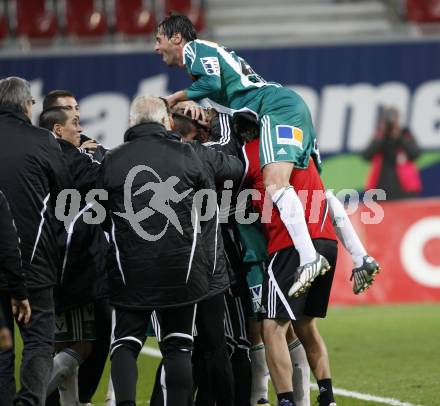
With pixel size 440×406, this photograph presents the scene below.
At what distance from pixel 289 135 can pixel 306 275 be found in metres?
0.92

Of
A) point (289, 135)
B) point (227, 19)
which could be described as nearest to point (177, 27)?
point (289, 135)

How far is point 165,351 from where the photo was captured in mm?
5660

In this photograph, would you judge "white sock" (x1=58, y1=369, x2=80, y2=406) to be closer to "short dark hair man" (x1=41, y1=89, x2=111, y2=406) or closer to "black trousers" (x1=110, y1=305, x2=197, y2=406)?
"short dark hair man" (x1=41, y1=89, x2=111, y2=406)

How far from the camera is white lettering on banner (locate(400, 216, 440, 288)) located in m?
12.9

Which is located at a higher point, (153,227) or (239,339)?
(153,227)

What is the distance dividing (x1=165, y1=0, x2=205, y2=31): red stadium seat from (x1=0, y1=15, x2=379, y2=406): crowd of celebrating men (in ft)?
32.8

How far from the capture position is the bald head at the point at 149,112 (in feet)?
18.8

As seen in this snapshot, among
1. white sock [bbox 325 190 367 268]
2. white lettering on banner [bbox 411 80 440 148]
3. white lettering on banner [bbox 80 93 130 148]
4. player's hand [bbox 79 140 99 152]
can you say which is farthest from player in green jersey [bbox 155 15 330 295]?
white lettering on banner [bbox 411 80 440 148]

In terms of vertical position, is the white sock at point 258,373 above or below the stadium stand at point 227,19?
below

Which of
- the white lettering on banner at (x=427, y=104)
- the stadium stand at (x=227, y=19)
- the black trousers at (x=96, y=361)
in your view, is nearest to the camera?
the black trousers at (x=96, y=361)

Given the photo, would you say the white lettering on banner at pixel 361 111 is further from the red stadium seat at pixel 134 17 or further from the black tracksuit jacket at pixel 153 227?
the black tracksuit jacket at pixel 153 227

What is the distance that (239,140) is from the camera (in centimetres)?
657

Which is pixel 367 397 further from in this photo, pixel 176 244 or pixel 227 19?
pixel 227 19

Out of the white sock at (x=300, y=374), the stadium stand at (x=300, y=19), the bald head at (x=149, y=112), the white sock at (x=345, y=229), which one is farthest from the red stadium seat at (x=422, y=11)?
the bald head at (x=149, y=112)
